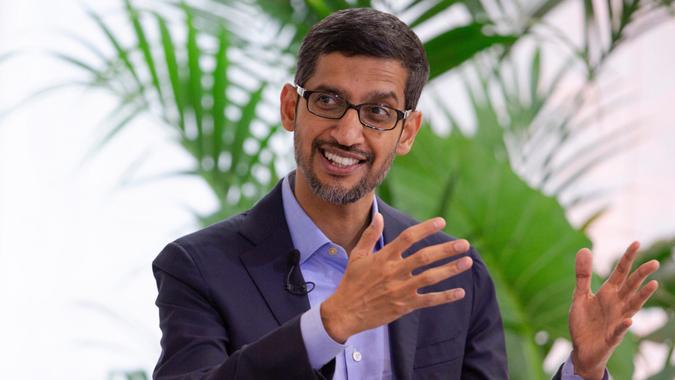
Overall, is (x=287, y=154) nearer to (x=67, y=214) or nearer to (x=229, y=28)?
(x=229, y=28)

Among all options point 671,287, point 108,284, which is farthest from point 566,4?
point 108,284

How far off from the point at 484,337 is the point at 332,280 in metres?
0.23

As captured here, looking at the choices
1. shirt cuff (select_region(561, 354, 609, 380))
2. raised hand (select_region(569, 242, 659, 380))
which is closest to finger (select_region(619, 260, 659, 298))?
raised hand (select_region(569, 242, 659, 380))

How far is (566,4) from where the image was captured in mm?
4180

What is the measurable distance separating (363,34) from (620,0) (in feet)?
4.81

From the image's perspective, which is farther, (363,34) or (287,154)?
(287,154)

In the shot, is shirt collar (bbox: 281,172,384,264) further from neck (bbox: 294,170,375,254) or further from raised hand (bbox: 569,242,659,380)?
raised hand (bbox: 569,242,659,380)

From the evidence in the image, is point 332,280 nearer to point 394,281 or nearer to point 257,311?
point 257,311

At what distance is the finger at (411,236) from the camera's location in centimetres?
118

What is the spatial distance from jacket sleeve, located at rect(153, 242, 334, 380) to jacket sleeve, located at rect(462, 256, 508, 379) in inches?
13.4

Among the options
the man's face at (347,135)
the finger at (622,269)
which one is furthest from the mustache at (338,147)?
the finger at (622,269)

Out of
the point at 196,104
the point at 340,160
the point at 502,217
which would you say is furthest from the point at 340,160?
the point at 196,104

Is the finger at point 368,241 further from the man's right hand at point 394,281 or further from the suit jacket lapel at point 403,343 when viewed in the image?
the suit jacket lapel at point 403,343

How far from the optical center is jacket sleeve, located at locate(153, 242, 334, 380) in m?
1.25
